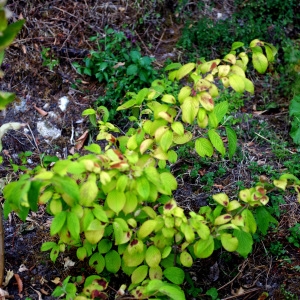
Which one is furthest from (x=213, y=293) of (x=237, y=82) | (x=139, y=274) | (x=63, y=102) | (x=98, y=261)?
(x=63, y=102)

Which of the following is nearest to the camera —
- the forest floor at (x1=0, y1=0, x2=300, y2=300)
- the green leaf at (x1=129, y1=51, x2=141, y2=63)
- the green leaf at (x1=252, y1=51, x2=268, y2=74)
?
the green leaf at (x1=252, y1=51, x2=268, y2=74)

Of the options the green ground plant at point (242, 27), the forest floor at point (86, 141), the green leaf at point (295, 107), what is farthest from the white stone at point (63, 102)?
the green leaf at point (295, 107)

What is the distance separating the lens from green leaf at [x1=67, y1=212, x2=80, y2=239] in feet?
5.74

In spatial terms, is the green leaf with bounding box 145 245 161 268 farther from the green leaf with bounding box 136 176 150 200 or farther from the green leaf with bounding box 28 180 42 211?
the green leaf with bounding box 28 180 42 211

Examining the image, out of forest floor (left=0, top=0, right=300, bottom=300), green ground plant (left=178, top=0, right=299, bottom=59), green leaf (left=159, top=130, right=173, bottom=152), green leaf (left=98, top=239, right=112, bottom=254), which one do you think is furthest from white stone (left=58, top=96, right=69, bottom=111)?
green leaf (left=159, top=130, right=173, bottom=152)

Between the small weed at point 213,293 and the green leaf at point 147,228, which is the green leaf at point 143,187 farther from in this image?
the small weed at point 213,293

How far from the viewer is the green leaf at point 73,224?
1.75 m

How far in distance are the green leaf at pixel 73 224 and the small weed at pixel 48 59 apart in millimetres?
2410

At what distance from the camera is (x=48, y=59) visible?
395 centimetres

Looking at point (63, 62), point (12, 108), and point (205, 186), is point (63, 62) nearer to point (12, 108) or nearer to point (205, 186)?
point (12, 108)

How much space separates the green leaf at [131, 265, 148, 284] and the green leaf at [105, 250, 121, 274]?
14 cm

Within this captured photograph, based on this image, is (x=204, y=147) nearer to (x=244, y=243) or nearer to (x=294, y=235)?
(x=244, y=243)

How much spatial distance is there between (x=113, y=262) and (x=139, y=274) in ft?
0.60

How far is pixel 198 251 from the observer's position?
1922 mm
